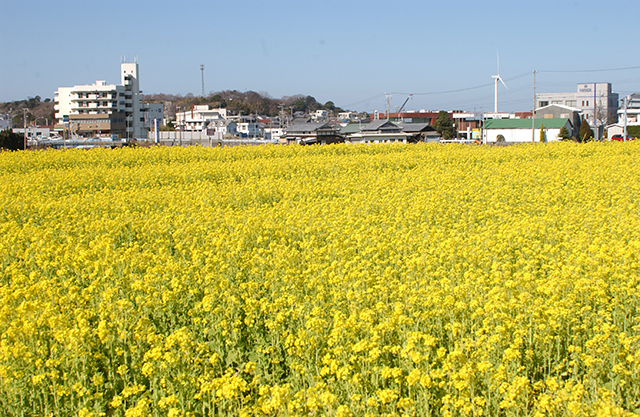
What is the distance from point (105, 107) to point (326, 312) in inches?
4138

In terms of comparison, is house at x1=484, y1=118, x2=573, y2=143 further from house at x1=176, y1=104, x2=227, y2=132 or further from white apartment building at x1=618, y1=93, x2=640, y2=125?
house at x1=176, y1=104, x2=227, y2=132

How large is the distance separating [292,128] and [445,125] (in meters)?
41.1

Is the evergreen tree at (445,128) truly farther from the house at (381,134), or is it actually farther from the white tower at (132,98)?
the white tower at (132,98)

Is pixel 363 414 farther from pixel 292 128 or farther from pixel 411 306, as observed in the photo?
pixel 292 128

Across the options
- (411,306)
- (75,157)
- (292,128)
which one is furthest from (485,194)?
(292,128)

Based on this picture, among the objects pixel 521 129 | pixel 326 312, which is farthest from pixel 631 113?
pixel 326 312

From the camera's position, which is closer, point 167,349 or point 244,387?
point 244,387

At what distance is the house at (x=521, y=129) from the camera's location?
74.1 meters

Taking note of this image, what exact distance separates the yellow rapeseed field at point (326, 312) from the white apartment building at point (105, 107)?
94.6 metres

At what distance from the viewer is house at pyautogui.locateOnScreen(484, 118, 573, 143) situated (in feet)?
243

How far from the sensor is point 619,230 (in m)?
8.95

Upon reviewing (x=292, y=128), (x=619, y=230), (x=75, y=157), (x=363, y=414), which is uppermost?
(x=292, y=128)

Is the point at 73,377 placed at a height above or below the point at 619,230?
below

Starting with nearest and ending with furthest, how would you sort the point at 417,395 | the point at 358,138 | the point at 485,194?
the point at 417,395, the point at 485,194, the point at 358,138
